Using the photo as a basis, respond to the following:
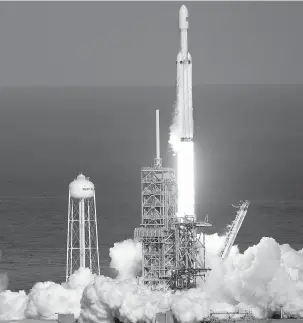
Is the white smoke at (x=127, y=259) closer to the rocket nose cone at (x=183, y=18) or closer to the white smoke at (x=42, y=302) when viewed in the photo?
the white smoke at (x=42, y=302)

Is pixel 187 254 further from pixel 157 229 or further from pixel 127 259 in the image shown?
pixel 127 259

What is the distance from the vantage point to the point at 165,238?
4072 inches

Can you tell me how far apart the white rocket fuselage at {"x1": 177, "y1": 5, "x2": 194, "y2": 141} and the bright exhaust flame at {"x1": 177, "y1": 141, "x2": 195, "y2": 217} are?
942 millimetres

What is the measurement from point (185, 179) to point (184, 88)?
6370 mm

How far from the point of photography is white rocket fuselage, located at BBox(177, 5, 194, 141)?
103m

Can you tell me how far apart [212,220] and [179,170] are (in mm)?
42222

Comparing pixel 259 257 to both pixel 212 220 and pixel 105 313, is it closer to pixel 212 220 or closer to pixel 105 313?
pixel 105 313

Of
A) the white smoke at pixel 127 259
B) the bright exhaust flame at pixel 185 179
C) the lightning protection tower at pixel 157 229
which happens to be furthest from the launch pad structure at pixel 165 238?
the white smoke at pixel 127 259

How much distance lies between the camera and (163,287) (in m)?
102

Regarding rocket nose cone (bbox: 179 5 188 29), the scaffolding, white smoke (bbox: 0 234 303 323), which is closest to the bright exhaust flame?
the scaffolding

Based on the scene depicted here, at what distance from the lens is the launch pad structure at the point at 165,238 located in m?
102

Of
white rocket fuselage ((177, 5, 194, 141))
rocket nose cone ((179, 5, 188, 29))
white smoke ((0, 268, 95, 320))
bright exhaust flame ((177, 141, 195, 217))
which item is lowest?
white smoke ((0, 268, 95, 320))

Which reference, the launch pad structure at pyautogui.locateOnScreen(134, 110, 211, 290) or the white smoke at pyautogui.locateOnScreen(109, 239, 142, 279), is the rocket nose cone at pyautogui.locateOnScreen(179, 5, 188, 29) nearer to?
the launch pad structure at pyautogui.locateOnScreen(134, 110, 211, 290)

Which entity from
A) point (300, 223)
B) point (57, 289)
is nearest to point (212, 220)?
point (300, 223)
